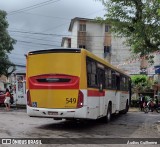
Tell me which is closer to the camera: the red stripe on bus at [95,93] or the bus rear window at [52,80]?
the bus rear window at [52,80]

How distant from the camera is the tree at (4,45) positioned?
4009cm

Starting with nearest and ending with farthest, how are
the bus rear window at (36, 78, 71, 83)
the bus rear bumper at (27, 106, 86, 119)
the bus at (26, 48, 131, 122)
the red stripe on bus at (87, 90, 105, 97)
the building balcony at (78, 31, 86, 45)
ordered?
the bus rear bumper at (27, 106, 86, 119)
the bus at (26, 48, 131, 122)
the bus rear window at (36, 78, 71, 83)
the red stripe on bus at (87, 90, 105, 97)
the building balcony at (78, 31, 86, 45)

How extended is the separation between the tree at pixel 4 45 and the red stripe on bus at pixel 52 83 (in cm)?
2557

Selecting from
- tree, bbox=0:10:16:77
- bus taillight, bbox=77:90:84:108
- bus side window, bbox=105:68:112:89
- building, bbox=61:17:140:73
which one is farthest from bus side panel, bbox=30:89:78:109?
building, bbox=61:17:140:73

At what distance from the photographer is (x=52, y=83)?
47.7 feet

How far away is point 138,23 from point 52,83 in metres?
6.24

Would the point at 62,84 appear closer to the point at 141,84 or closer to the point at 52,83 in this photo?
the point at 52,83

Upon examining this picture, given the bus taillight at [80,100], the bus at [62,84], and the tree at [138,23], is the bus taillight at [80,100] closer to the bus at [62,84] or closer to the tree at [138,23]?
the bus at [62,84]

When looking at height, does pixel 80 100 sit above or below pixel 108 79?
below

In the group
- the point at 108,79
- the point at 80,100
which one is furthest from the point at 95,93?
the point at 108,79

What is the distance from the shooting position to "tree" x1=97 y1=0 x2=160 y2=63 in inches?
733

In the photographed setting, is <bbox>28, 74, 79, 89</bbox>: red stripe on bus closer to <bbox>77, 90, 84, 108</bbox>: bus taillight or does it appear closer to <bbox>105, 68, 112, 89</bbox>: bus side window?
<bbox>77, 90, 84, 108</bbox>: bus taillight

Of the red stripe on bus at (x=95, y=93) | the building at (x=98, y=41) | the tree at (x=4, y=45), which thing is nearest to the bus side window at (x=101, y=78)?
the red stripe on bus at (x=95, y=93)

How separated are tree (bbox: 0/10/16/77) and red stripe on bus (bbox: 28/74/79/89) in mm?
25574
